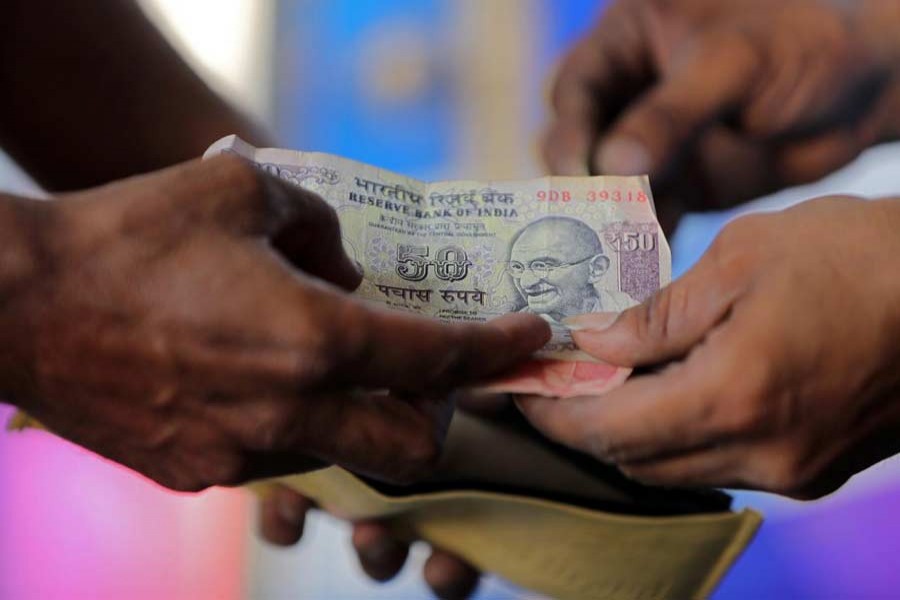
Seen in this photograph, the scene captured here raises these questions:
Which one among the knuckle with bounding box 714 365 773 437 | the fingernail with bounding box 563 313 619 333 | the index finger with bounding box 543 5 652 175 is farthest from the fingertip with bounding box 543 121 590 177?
the knuckle with bounding box 714 365 773 437

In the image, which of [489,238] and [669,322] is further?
[489,238]

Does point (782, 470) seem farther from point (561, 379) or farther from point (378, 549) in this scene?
point (378, 549)

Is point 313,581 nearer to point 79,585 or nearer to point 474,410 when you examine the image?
point 79,585

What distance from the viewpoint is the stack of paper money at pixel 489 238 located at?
2.04 feet

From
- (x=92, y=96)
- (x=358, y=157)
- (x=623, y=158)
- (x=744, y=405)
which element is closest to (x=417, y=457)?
(x=744, y=405)

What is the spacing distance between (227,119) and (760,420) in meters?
0.75

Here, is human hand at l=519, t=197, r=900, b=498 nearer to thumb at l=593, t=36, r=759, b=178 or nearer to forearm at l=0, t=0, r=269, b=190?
thumb at l=593, t=36, r=759, b=178

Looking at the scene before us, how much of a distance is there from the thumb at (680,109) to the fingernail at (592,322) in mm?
232

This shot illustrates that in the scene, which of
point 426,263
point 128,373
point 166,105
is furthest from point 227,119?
point 128,373

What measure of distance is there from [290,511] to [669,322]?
0.59 m

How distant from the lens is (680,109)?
82cm

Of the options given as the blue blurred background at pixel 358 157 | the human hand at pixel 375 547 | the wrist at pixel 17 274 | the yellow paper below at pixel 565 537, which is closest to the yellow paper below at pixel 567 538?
the yellow paper below at pixel 565 537

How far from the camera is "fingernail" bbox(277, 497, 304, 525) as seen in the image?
3.05 ft

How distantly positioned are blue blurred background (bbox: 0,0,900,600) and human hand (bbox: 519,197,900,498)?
1.92 ft
